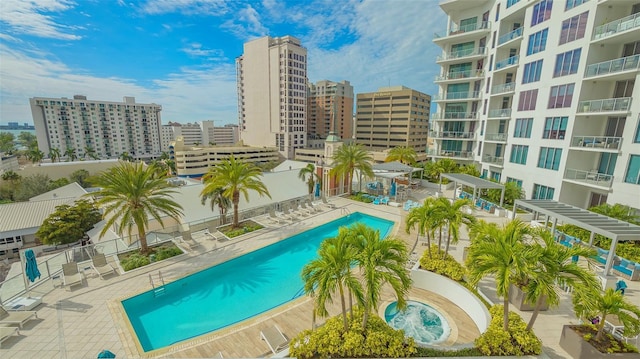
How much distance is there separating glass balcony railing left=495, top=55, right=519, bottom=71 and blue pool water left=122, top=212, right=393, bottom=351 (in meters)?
26.6

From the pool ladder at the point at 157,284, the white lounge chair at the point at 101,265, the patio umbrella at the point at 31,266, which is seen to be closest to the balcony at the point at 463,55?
the pool ladder at the point at 157,284

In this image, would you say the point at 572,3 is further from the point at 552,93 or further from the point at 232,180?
the point at 232,180

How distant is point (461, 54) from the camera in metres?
30.7

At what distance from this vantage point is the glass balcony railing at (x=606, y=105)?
1639 centimetres

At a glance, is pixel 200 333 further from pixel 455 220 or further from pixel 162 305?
pixel 455 220

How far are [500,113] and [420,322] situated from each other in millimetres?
25642

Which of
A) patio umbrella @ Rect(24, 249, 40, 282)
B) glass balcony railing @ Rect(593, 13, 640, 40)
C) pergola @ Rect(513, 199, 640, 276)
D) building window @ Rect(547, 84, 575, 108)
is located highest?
glass balcony railing @ Rect(593, 13, 640, 40)

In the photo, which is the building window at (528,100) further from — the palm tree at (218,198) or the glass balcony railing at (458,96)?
the palm tree at (218,198)

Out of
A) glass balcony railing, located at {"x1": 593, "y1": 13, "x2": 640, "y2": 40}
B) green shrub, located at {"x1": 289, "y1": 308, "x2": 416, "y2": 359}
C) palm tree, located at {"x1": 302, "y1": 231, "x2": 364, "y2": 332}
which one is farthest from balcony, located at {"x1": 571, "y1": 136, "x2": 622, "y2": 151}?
palm tree, located at {"x1": 302, "y1": 231, "x2": 364, "y2": 332}

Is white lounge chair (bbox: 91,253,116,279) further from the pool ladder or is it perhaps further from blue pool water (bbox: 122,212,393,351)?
blue pool water (bbox: 122,212,393,351)

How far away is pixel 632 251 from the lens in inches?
497

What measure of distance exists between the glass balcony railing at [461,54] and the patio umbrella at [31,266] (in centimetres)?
3841

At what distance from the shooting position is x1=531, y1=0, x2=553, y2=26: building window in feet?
68.6

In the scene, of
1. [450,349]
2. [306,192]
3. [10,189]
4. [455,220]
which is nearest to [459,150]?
[306,192]
